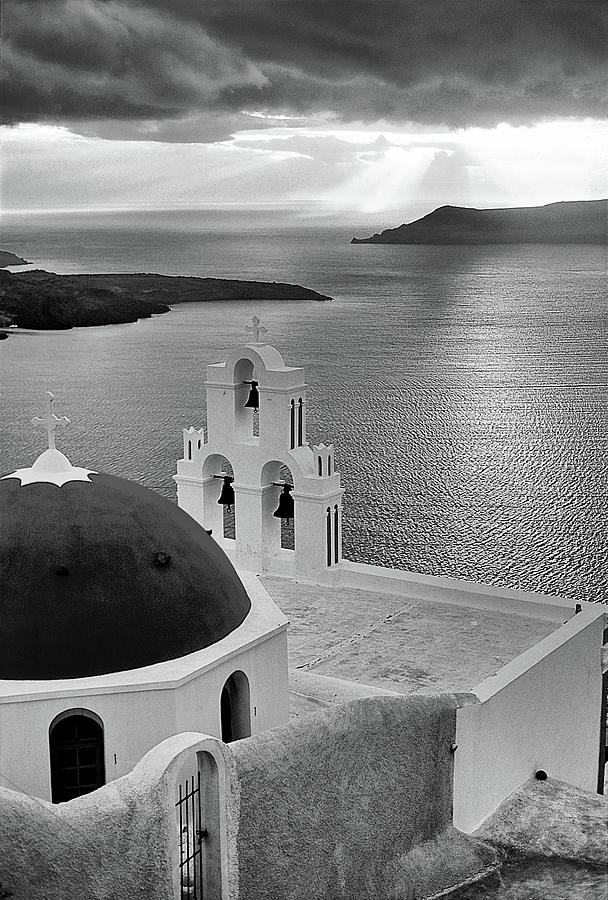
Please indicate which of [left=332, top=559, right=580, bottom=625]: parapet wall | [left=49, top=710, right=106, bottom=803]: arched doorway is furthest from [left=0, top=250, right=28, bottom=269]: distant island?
[left=49, top=710, right=106, bottom=803]: arched doorway

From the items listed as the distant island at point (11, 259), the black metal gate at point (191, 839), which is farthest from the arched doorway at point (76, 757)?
the distant island at point (11, 259)

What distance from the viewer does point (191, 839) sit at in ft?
22.6

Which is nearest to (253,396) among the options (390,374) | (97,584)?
(97,584)

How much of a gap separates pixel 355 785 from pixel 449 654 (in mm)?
2997

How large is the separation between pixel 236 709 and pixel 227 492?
544cm

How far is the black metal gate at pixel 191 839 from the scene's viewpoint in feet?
21.9

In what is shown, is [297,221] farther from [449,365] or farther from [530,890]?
[530,890]

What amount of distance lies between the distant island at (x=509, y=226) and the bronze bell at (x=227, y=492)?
35.9 ft

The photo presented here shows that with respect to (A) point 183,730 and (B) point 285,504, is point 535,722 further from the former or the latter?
(B) point 285,504

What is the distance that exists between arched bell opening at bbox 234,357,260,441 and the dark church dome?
4931 mm

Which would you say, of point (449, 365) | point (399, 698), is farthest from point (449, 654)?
point (449, 365)

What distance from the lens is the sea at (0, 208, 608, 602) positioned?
931 inches

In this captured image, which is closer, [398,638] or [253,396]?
[398,638]

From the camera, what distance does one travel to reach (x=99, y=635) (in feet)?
23.5
